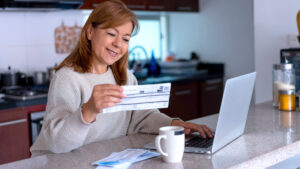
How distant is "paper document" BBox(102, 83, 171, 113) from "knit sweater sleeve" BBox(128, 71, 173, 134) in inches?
18.7

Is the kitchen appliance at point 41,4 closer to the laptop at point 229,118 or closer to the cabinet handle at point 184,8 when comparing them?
the cabinet handle at point 184,8

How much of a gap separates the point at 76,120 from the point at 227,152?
0.55 metres

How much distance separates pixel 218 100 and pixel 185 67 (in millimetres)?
536

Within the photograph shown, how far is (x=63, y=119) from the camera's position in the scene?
1537mm

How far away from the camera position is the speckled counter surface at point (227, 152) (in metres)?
1.39

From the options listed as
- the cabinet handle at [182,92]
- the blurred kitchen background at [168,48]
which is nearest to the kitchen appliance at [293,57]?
the blurred kitchen background at [168,48]

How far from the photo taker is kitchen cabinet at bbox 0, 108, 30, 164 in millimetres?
2991

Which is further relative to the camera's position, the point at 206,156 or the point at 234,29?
the point at 234,29

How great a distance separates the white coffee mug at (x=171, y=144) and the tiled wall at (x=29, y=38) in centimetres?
260

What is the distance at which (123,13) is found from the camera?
1.74 metres

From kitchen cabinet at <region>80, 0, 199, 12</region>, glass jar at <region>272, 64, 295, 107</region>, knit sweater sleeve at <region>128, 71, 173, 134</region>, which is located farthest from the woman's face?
kitchen cabinet at <region>80, 0, 199, 12</region>

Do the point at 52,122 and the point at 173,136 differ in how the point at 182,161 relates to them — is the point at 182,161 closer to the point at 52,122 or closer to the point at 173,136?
the point at 173,136

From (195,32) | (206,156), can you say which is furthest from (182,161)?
(195,32)

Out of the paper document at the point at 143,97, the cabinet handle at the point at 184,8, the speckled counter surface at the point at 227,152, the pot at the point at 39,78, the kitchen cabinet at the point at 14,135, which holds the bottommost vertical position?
the kitchen cabinet at the point at 14,135
